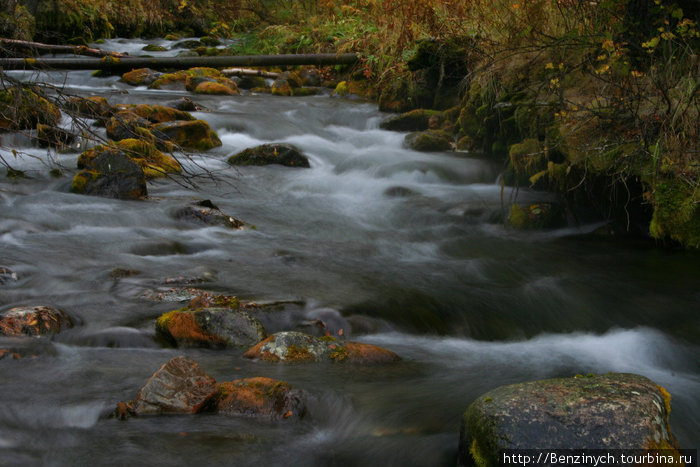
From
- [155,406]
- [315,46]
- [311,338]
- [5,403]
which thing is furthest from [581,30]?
[315,46]

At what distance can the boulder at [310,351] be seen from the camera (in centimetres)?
381

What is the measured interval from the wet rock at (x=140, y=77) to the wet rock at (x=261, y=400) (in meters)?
12.5

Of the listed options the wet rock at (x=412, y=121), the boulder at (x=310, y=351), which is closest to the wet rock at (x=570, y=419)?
the boulder at (x=310, y=351)

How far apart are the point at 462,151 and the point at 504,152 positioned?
1053 millimetres

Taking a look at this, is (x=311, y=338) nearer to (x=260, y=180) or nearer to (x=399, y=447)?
(x=399, y=447)

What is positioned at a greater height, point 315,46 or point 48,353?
point 315,46

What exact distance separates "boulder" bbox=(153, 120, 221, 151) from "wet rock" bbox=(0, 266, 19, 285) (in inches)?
190

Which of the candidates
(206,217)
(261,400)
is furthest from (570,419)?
(206,217)

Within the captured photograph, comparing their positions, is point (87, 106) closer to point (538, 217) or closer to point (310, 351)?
point (310, 351)

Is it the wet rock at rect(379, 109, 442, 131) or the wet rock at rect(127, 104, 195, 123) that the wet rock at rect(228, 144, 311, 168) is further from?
the wet rock at rect(379, 109, 442, 131)

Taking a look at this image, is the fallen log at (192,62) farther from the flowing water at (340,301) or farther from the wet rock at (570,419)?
the wet rock at (570,419)

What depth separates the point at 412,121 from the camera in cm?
1108

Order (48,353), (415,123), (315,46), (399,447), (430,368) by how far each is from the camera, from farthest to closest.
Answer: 1. (315,46)
2. (415,123)
3. (430,368)
4. (48,353)
5. (399,447)

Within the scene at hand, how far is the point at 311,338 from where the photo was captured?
399 centimetres
